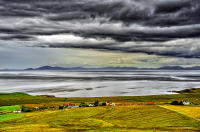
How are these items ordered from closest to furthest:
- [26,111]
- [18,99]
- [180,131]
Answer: [180,131], [26,111], [18,99]

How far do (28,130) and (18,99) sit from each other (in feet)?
199

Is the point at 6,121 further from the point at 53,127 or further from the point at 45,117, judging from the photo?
the point at 53,127

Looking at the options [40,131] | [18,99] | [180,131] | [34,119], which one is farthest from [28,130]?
[18,99]

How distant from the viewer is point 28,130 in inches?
1495

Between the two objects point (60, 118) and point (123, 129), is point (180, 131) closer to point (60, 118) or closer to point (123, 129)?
point (123, 129)

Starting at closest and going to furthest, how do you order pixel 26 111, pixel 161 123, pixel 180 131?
pixel 180 131
pixel 161 123
pixel 26 111

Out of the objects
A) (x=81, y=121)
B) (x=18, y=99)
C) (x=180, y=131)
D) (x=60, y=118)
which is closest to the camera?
(x=180, y=131)

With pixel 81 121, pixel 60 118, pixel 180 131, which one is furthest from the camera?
pixel 60 118

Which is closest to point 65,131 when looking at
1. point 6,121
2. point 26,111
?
point 6,121

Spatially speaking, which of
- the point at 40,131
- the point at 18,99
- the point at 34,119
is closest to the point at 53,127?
the point at 40,131

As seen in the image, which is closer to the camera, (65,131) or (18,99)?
(65,131)

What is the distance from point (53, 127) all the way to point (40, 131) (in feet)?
13.7

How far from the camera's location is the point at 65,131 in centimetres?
3797

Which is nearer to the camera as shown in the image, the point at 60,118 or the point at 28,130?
the point at 28,130
